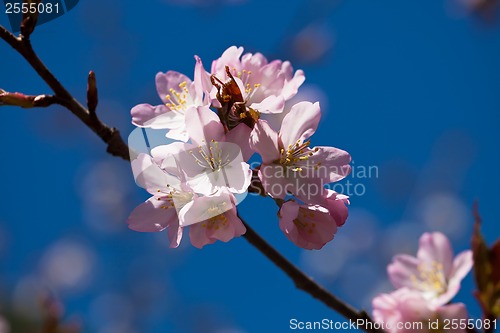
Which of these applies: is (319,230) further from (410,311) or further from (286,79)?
(286,79)

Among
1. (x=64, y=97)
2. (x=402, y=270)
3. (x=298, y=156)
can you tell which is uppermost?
(x=64, y=97)

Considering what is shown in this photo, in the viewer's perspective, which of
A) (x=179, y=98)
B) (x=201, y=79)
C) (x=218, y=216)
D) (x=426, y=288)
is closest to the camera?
(x=218, y=216)

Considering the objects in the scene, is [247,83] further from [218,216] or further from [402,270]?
[402,270]

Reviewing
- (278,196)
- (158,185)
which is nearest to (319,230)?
(278,196)

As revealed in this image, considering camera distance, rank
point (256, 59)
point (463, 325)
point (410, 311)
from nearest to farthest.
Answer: point (463, 325)
point (410, 311)
point (256, 59)

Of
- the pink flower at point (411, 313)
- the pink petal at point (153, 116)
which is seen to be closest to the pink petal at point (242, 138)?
the pink petal at point (153, 116)

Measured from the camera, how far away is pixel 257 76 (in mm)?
1274

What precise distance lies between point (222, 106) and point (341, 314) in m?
0.54

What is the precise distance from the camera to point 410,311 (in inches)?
43.8

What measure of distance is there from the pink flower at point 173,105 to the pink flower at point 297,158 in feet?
0.57

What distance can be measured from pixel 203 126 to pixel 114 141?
23cm

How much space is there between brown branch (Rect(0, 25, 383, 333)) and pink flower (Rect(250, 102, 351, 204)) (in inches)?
2.4

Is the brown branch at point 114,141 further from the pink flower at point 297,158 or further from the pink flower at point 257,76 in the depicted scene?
the pink flower at point 257,76

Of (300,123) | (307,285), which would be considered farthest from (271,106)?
(307,285)
